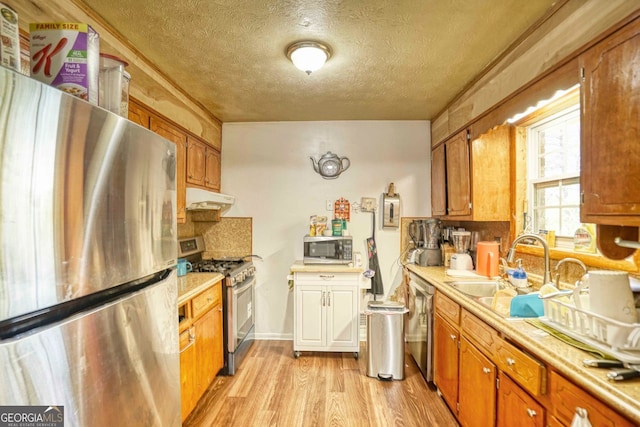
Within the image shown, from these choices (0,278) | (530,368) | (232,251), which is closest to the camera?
(0,278)

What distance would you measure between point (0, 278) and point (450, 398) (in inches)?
95.3

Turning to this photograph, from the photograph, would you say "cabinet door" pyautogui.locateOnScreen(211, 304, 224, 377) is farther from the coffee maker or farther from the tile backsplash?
the coffee maker

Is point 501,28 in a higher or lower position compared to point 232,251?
higher

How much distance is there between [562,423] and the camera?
1.08 m

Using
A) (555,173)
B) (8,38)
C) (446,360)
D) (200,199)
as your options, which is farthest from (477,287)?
(8,38)

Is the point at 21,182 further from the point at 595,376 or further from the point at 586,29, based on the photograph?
the point at 586,29

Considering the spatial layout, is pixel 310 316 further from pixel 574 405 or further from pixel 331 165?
pixel 574 405

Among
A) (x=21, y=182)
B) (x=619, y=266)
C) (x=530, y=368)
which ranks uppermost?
(x=21, y=182)

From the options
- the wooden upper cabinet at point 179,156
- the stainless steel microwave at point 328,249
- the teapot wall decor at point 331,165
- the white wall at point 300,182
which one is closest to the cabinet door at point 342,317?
the stainless steel microwave at point 328,249

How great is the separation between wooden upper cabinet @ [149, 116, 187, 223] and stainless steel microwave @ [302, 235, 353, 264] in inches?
48.0

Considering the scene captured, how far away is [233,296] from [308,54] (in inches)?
80.1

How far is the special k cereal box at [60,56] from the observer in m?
0.85

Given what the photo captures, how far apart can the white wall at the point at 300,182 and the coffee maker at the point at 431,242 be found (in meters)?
0.29

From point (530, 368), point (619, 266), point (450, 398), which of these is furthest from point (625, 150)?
point (450, 398)
